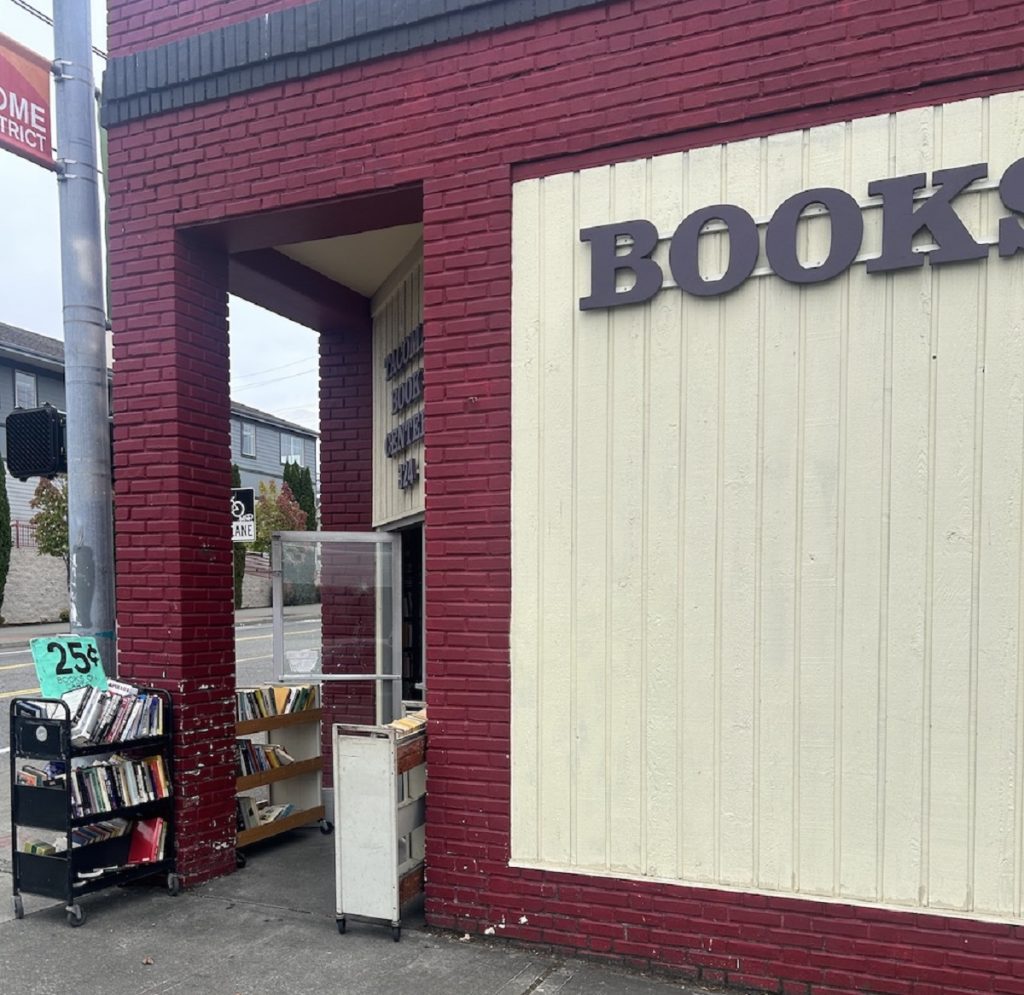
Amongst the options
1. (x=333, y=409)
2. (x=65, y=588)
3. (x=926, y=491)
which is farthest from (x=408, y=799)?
(x=65, y=588)

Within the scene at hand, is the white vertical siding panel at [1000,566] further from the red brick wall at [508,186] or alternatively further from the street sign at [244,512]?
the street sign at [244,512]

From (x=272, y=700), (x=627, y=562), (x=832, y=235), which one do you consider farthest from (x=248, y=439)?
(x=832, y=235)

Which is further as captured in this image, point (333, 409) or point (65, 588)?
point (65, 588)

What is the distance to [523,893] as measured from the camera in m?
4.40

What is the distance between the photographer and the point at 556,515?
173 inches

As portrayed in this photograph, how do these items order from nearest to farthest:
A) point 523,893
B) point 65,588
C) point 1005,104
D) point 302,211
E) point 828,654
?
point 1005,104 < point 828,654 < point 523,893 < point 302,211 < point 65,588

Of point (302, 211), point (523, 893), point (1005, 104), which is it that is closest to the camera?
point (1005, 104)

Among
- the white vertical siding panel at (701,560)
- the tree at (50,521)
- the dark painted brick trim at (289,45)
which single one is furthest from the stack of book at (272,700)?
the tree at (50,521)

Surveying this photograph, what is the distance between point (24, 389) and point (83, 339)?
27.4 metres

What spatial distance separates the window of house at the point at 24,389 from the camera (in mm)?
28750

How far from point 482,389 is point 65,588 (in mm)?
27081

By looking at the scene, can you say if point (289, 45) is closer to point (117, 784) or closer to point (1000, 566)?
point (117, 784)

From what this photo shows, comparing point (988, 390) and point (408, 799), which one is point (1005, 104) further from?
point (408, 799)

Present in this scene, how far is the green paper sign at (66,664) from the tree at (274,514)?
28699 mm
